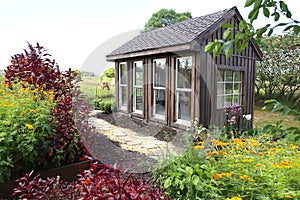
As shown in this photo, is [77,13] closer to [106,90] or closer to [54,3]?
[54,3]

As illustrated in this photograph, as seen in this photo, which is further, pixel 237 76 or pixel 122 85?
pixel 122 85

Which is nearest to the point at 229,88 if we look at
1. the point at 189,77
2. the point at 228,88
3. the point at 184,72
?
the point at 228,88

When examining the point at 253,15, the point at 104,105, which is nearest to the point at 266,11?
the point at 253,15

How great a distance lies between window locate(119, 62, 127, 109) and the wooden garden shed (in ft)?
1.05

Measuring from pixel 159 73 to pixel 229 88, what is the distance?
6.26ft

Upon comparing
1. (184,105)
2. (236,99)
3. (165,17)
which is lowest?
(184,105)

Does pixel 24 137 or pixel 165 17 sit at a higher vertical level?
pixel 165 17

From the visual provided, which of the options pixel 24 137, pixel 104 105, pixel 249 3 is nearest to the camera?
pixel 249 3

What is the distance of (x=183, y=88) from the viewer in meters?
5.27

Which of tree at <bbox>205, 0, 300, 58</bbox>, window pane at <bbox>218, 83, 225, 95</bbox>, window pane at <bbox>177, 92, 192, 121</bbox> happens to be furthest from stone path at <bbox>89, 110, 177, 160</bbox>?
tree at <bbox>205, 0, 300, 58</bbox>

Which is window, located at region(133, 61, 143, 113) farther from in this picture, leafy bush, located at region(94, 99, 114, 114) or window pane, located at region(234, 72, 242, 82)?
window pane, located at region(234, 72, 242, 82)

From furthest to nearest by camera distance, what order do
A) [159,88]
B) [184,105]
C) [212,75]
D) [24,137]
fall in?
[159,88] < [184,105] < [212,75] < [24,137]

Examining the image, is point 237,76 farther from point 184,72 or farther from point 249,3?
point 249,3

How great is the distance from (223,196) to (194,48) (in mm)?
3168
